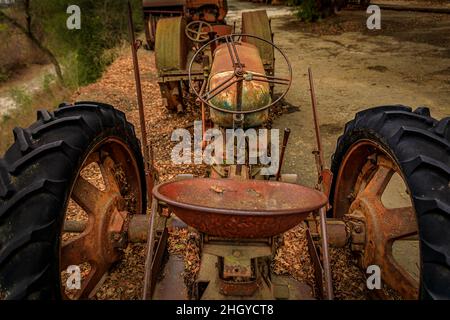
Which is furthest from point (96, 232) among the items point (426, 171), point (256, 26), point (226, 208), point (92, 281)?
point (256, 26)

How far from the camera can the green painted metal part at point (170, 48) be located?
204 inches

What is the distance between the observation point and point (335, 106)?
640 centimetres

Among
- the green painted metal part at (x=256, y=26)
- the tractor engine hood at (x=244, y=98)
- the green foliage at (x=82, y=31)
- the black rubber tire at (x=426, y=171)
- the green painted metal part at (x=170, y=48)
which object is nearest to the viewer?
the black rubber tire at (x=426, y=171)

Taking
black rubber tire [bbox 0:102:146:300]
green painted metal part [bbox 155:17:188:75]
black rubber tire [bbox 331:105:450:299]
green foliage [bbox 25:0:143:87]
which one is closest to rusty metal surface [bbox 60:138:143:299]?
black rubber tire [bbox 0:102:146:300]

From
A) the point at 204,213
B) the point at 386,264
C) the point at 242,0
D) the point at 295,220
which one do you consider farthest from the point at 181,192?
the point at 242,0

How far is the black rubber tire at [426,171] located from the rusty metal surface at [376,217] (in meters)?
0.11

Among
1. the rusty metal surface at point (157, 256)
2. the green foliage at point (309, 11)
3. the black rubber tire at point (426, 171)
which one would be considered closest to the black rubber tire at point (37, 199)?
the rusty metal surface at point (157, 256)

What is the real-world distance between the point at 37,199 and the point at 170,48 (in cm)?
384

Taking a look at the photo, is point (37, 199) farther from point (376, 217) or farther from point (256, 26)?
point (256, 26)

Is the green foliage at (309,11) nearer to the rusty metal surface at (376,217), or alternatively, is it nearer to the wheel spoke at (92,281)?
the rusty metal surface at (376,217)

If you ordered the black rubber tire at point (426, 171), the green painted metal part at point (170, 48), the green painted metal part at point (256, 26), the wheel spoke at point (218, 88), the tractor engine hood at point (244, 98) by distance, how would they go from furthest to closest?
the green painted metal part at point (256, 26) < the green painted metal part at point (170, 48) < the tractor engine hood at point (244, 98) < the wheel spoke at point (218, 88) < the black rubber tire at point (426, 171)

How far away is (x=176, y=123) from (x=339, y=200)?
3.43m

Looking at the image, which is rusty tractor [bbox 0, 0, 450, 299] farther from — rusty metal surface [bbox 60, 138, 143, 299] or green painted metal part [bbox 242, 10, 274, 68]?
green painted metal part [bbox 242, 10, 274, 68]

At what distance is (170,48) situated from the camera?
17.0 ft
